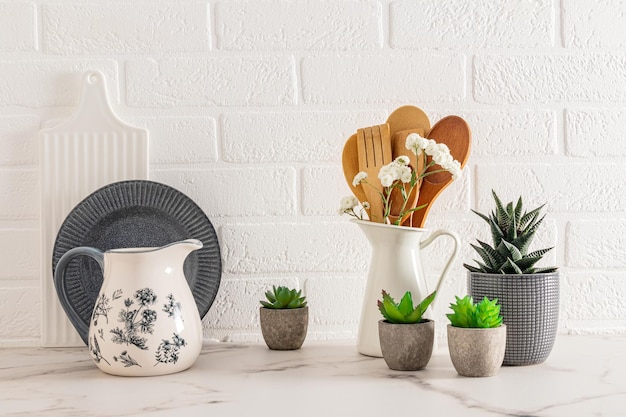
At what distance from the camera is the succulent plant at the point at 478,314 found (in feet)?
3.07

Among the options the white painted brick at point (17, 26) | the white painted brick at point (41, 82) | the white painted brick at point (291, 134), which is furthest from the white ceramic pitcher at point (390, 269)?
the white painted brick at point (17, 26)

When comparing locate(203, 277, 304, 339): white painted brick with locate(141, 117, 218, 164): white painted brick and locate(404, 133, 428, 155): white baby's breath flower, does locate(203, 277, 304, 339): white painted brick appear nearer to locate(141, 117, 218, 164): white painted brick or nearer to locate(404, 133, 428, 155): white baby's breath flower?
locate(141, 117, 218, 164): white painted brick

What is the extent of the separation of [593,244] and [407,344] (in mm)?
474

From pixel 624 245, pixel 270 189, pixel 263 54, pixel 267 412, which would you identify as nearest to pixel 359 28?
pixel 263 54

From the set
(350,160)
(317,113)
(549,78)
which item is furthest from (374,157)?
(549,78)

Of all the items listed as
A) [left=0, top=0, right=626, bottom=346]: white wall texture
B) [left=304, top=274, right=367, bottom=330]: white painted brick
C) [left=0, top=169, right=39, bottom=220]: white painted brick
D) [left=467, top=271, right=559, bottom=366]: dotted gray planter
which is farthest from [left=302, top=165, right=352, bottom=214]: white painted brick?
[left=0, top=169, right=39, bottom=220]: white painted brick

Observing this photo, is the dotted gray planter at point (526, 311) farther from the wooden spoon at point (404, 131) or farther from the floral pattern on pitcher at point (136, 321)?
the floral pattern on pitcher at point (136, 321)

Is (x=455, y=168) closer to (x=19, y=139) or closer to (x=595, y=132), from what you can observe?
(x=595, y=132)

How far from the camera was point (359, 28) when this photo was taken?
48.6 inches

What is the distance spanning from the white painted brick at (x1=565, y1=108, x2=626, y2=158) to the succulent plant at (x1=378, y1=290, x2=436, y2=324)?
468 millimetres

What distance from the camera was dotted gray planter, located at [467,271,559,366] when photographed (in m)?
1.01

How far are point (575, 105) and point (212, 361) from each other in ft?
2.49

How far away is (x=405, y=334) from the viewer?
38.0 inches

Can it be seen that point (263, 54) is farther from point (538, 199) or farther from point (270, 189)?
point (538, 199)
